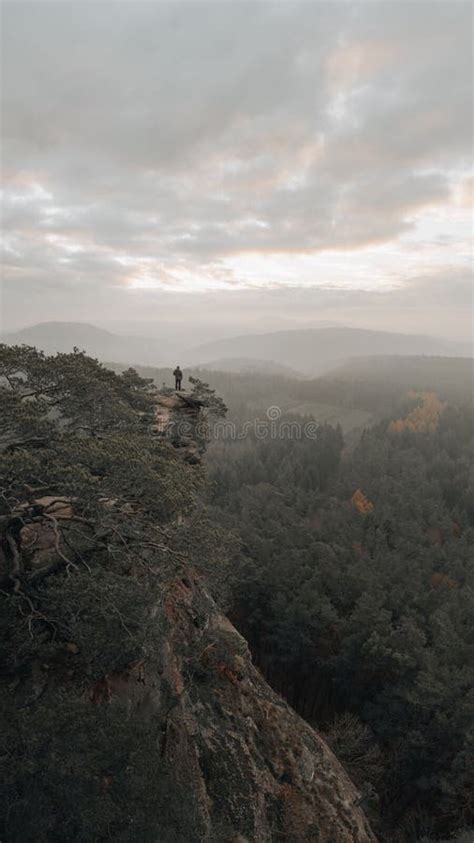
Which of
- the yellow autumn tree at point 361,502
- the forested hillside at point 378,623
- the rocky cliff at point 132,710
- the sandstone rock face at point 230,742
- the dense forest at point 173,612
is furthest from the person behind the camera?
the yellow autumn tree at point 361,502

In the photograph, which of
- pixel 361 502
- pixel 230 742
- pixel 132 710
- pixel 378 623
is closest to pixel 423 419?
pixel 361 502

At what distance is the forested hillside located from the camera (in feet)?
84.4

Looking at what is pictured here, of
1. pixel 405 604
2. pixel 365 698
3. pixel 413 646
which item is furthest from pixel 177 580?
pixel 405 604

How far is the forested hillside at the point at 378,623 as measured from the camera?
25734 millimetres

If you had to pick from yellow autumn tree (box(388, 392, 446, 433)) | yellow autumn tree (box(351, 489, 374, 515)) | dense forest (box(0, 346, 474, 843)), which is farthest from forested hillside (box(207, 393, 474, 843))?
yellow autumn tree (box(388, 392, 446, 433))

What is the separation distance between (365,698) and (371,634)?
628 cm

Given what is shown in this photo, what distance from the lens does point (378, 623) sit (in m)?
33.6

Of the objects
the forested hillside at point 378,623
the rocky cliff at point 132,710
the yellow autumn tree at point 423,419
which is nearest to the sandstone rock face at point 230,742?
the rocky cliff at point 132,710

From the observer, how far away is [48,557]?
12.5m

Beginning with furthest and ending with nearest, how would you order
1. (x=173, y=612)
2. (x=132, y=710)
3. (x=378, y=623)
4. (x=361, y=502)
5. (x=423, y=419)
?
(x=423, y=419) → (x=361, y=502) → (x=378, y=623) → (x=173, y=612) → (x=132, y=710)

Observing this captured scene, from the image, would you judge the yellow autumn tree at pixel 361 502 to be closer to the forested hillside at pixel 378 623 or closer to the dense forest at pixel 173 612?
the forested hillside at pixel 378 623

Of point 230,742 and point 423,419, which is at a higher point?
point 423,419

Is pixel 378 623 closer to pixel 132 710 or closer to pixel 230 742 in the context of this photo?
pixel 230 742

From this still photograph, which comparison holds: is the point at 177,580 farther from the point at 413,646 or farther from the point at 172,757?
the point at 413,646
